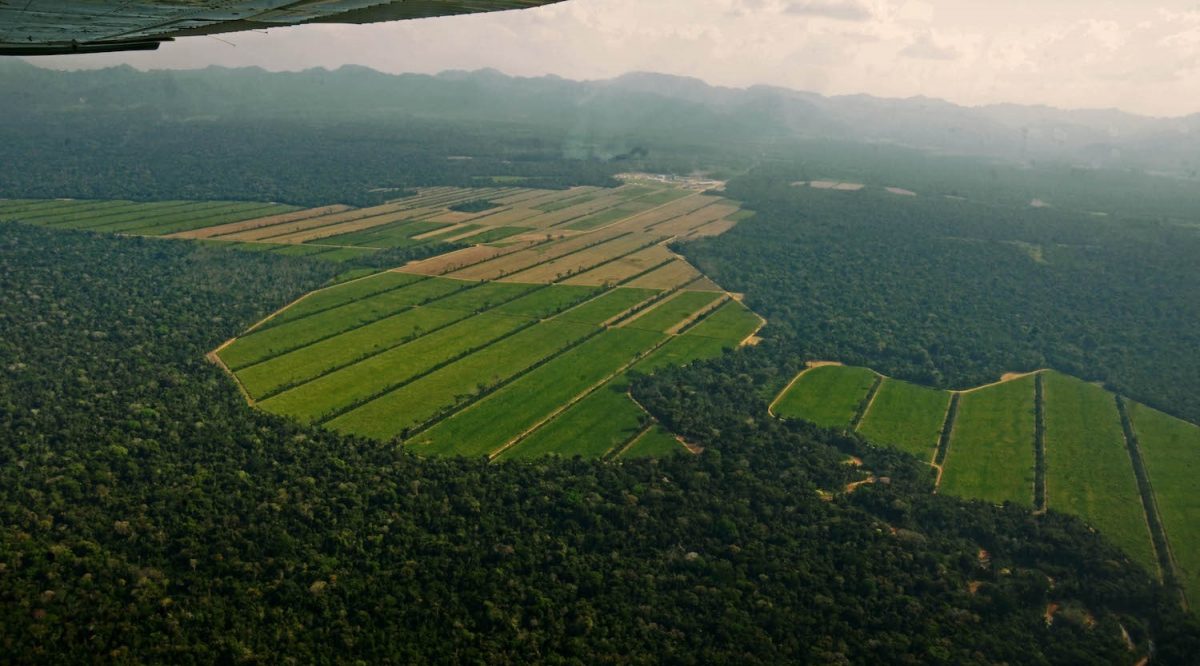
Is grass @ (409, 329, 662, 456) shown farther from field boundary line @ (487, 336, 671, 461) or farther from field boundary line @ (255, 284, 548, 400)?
field boundary line @ (255, 284, 548, 400)

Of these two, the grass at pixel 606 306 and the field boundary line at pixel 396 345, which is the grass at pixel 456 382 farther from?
the field boundary line at pixel 396 345

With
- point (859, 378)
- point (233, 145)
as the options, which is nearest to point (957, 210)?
point (859, 378)

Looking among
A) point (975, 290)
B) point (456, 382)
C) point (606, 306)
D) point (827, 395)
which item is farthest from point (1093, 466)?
point (456, 382)

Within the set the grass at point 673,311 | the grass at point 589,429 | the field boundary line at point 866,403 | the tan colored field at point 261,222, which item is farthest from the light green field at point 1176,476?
the tan colored field at point 261,222

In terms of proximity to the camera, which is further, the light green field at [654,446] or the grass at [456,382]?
the grass at [456,382]

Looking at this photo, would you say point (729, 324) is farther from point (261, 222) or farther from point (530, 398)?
point (261, 222)

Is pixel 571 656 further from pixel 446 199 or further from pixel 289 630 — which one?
pixel 446 199
